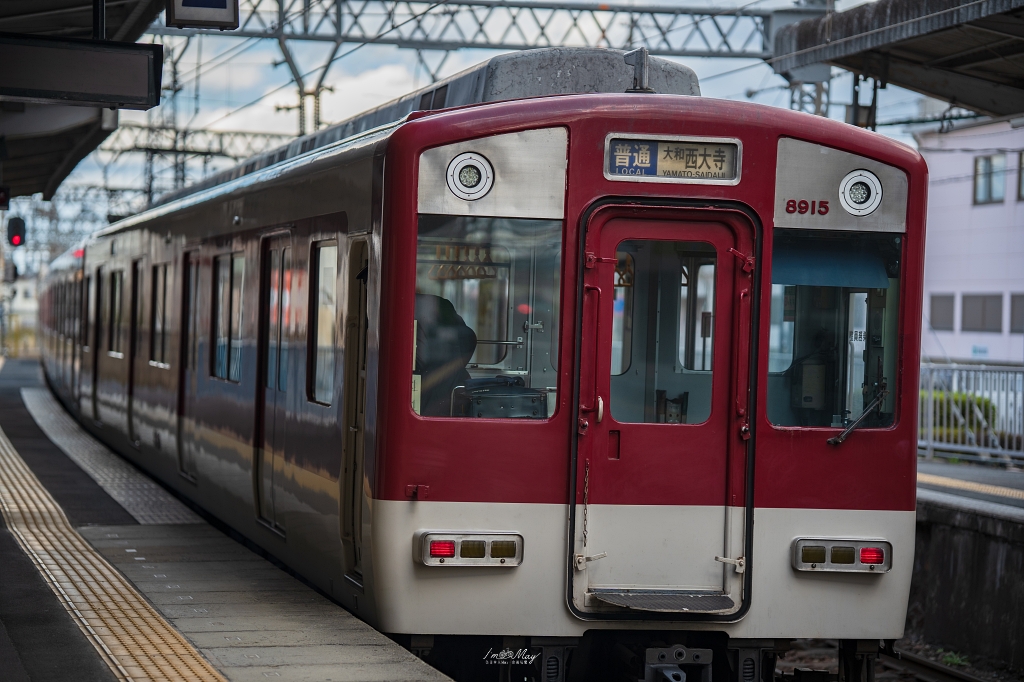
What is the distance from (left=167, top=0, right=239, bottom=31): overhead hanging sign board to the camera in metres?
7.21

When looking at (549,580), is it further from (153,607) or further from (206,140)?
(206,140)

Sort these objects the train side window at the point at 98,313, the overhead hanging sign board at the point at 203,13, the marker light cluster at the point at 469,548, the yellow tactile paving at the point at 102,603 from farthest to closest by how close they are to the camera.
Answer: the train side window at the point at 98,313 < the overhead hanging sign board at the point at 203,13 < the marker light cluster at the point at 469,548 < the yellow tactile paving at the point at 102,603

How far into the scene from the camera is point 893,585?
593 centimetres

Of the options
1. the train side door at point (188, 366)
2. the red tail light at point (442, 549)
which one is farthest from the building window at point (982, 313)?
the red tail light at point (442, 549)

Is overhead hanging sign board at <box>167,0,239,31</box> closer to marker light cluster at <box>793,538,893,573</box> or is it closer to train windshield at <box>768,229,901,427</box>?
train windshield at <box>768,229,901,427</box>

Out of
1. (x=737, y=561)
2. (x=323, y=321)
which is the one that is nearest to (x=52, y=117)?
(x=323, y=321)

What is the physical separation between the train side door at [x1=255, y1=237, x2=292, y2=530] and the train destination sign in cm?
240

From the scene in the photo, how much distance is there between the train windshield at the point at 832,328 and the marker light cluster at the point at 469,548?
1.28 m

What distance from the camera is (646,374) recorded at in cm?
583

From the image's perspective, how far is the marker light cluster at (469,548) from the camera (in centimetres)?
561

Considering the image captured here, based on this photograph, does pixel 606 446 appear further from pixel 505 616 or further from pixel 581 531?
pixel 505 616

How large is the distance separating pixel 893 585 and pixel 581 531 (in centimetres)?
144

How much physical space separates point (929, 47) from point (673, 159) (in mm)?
5859

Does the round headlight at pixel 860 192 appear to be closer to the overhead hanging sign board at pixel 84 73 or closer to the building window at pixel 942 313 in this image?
the overhead hanging sign board at pixel 84 73
